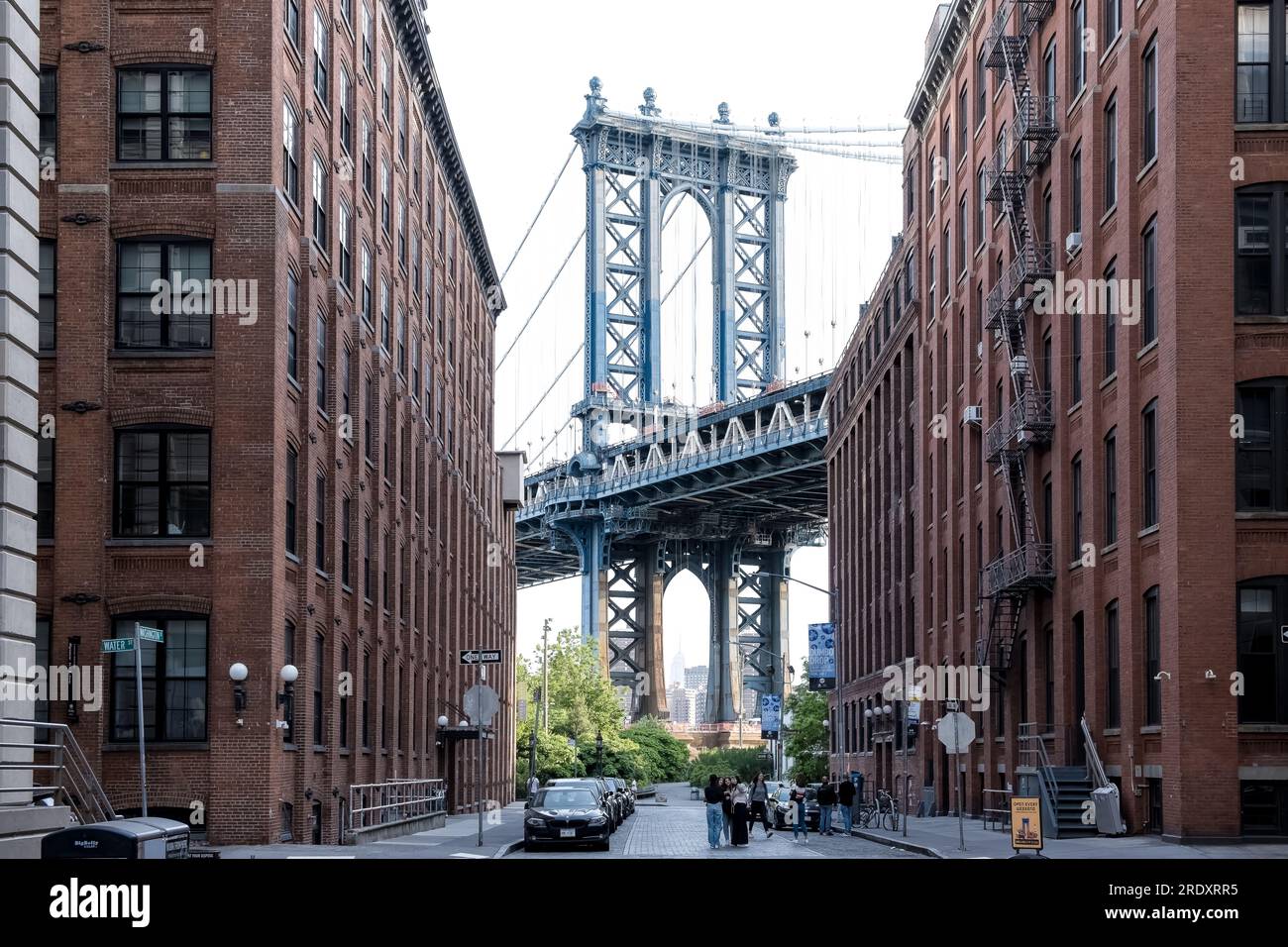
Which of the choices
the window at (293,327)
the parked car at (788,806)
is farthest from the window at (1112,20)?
the parked car at (788,806)

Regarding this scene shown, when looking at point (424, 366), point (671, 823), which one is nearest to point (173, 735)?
point (424, 366)

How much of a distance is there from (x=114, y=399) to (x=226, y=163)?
16.4 feet

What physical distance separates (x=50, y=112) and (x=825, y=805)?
2735 centimetres

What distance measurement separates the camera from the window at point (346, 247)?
41750 mm

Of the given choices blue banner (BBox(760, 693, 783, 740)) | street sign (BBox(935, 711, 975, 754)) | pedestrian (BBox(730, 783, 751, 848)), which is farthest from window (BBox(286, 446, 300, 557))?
blue banner (BBox(760, 693, 783, 740))

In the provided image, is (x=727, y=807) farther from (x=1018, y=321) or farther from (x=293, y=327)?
(x=1018, y=321)

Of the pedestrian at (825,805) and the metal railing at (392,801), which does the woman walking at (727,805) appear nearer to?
the pedestrian at (825,805)

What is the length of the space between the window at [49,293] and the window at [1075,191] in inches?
935

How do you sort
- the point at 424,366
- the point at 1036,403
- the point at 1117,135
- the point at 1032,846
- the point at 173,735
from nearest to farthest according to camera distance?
the point at 1032,846, the point at 173,735, the point at 1117,135, the point at 1036,403, the point at 424,366

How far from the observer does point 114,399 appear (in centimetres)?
3241

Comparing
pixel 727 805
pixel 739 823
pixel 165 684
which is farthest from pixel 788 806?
pixel 165 684

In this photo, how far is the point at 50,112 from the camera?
108 feet
